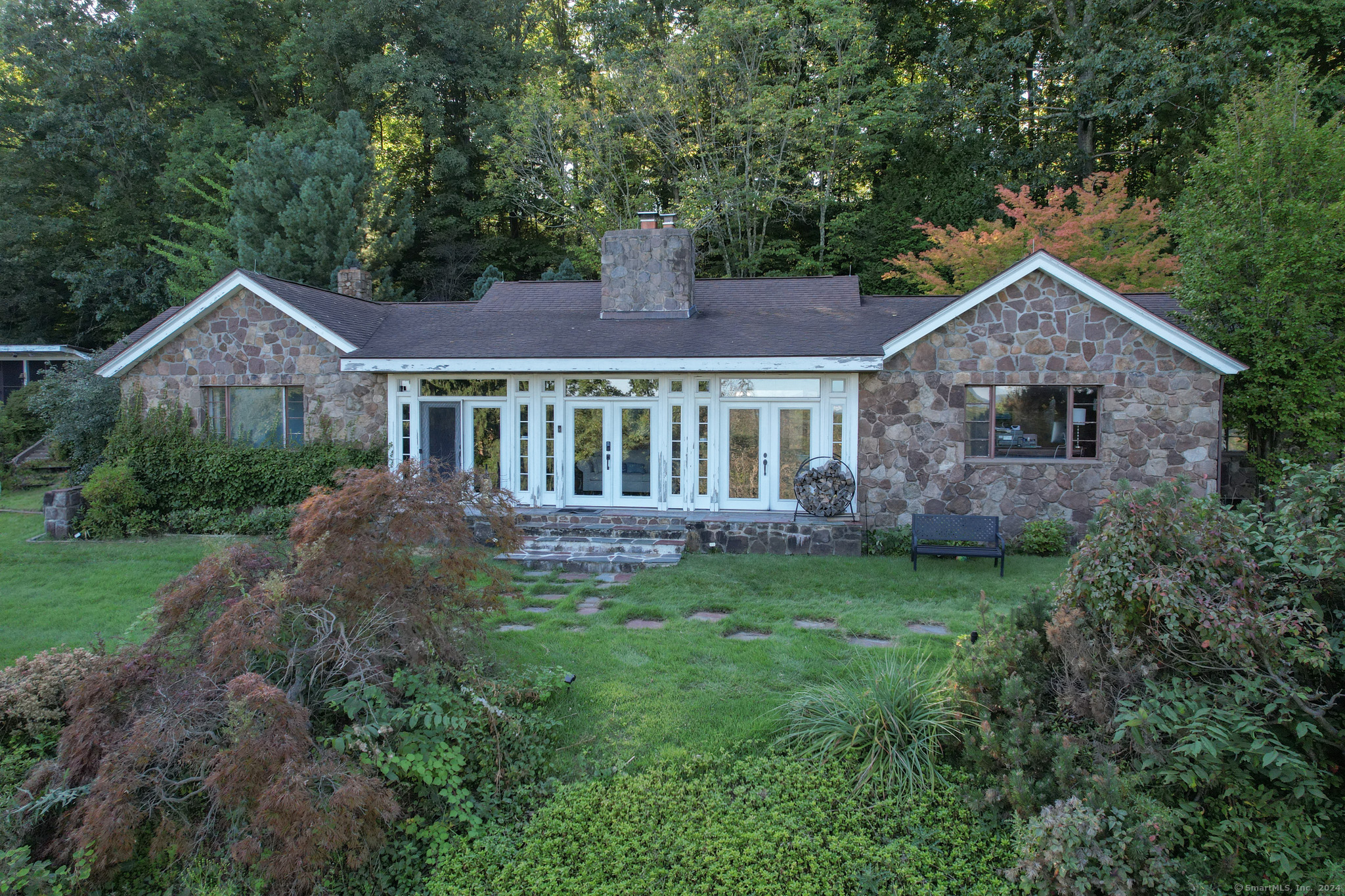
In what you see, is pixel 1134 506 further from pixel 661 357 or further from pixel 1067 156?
pixel 1067 156

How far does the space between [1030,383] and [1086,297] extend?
4.66ft

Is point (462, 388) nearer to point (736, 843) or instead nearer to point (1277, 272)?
point (736, 843)

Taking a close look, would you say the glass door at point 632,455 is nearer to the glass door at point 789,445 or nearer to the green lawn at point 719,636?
the glass door at point 789,445

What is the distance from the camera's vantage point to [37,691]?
4879 mm

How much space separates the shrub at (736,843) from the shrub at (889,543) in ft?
21.7

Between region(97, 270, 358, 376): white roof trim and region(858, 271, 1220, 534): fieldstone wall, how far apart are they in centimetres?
910

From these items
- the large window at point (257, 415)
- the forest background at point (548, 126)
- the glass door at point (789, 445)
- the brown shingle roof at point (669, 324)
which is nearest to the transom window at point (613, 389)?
the brown shingle roof at point (669, 324)

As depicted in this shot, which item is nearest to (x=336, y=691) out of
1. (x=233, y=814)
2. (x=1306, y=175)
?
(x=233, y=814)

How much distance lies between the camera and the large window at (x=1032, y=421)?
1115 centimetres

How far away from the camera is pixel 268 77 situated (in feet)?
92.8

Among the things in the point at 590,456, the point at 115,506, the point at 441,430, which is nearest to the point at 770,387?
the point at 590,456

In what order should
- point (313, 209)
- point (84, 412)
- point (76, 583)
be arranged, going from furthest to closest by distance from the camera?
1. point (313, 209)
2. point (84, 412)
3. point (76, 583)

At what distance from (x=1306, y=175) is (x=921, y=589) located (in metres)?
8.18

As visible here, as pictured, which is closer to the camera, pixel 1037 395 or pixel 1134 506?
pixel 1134 506
